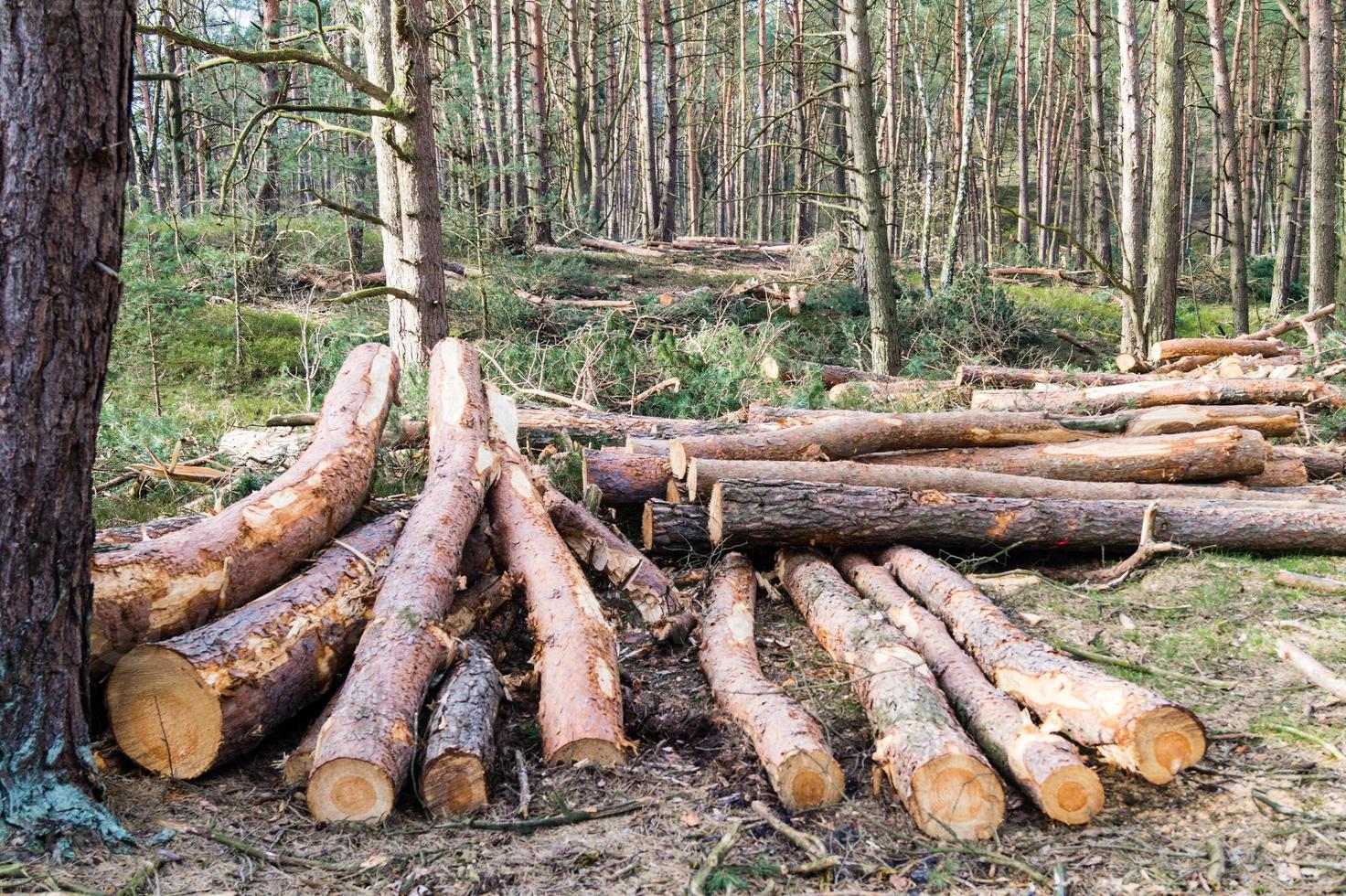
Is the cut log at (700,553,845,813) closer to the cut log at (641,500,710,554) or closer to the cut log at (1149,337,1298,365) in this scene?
the cut log at (641,500,710,554)

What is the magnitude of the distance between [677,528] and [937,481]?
1.74 metres

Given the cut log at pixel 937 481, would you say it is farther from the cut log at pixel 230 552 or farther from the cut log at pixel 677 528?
the cut log at pixel 230 552

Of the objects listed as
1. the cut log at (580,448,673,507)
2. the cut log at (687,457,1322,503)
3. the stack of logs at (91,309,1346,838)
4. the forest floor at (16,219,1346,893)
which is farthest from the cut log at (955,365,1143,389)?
the cut log at (580,448,673,507)

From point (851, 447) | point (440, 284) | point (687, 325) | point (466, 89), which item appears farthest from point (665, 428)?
point (466, 89)

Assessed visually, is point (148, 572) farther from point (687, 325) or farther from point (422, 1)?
point (687, 325)

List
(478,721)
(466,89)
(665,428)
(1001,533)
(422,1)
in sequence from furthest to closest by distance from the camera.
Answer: (466,89), (422,1), (665,428), (1001,533), (478,721)

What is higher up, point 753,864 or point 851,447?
point 851,447

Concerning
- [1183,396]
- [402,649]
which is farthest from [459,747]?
[1183,396]

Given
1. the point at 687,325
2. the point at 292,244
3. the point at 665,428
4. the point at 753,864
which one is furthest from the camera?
the point at 292,244

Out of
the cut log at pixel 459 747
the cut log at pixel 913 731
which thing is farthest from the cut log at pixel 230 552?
the cut log at pixel 913 731

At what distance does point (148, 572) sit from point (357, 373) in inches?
104

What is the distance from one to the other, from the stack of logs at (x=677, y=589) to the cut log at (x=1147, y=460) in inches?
0.7

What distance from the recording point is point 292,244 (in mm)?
14562

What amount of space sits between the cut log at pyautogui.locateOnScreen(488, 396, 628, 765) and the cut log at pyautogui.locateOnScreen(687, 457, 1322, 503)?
1.13 metres
